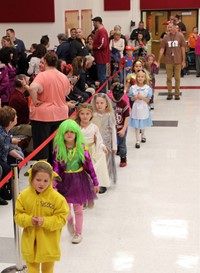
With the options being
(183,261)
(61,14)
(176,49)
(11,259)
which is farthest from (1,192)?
(61,14)

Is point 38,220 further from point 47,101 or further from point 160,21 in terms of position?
point 160,21

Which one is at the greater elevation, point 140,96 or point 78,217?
point 140,96

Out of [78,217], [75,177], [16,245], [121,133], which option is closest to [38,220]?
[16,245]

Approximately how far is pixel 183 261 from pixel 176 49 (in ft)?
30.5

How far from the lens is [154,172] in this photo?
314 inches

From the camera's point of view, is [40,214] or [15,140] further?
[15,140]

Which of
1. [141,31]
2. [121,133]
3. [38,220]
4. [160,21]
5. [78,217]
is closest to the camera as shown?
[38,220]

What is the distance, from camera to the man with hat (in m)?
12.8

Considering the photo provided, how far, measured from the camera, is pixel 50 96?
701 cm

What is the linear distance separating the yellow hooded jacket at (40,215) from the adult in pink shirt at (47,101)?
113 inches

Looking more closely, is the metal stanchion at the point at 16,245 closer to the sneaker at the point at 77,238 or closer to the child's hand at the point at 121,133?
the sneaker at the point at 77,238

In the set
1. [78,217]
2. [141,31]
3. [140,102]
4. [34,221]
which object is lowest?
[78,217]

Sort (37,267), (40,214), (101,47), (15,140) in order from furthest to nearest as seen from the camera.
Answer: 1. (101,47)
2. (15,140)
3. (37,267)
4. (40,214)

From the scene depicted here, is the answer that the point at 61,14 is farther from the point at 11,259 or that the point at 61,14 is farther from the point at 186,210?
the point at 11,259
